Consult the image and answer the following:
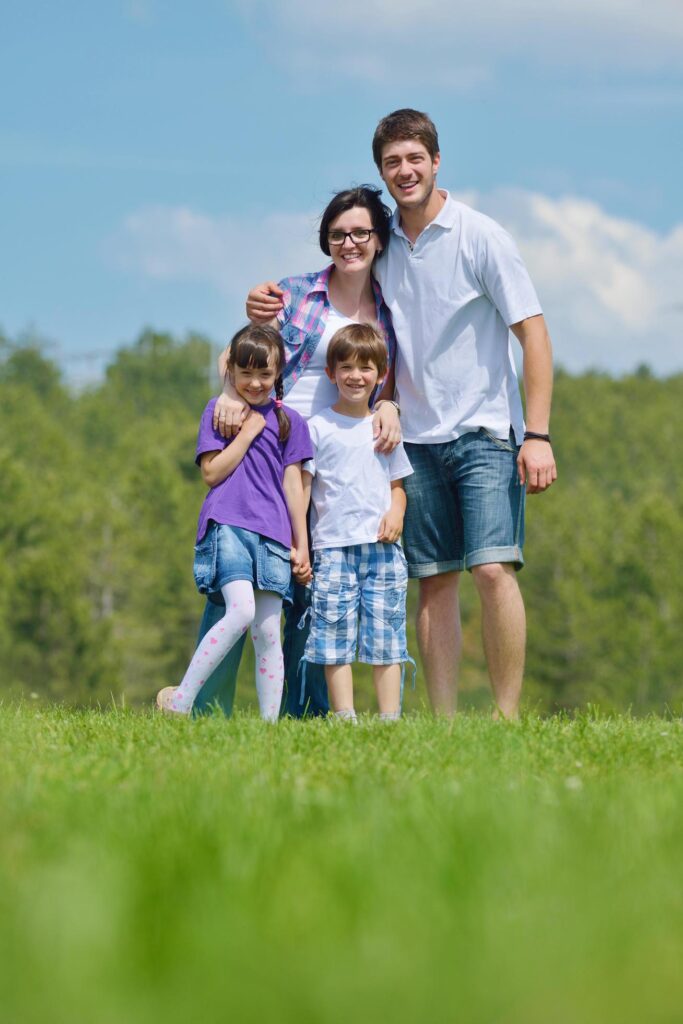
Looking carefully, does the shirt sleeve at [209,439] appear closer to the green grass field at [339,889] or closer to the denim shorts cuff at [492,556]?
the denim shorts cuff at [492,556]

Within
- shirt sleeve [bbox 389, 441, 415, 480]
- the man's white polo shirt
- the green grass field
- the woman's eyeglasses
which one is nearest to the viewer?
the green grass field

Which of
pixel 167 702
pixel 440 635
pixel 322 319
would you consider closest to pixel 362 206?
pixel 322 319

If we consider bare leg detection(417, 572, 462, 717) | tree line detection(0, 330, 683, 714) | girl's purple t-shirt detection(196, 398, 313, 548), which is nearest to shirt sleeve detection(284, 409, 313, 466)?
girl's purple t-shirt detection(196, 398, 313, 548)

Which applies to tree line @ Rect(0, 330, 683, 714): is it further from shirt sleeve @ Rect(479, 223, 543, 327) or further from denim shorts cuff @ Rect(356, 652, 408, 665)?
shirt sleeve @ Rect(479, 223, 543, 327)

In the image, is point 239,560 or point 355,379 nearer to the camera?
point 239,560

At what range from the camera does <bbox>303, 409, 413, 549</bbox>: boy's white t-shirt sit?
21.4 ft

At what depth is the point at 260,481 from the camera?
21.1 feet

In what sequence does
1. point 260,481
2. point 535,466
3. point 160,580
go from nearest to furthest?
1. point 535,466
2. point 260,481
3. point 160,580

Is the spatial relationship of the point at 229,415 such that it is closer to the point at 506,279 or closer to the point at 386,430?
the point at 386,430

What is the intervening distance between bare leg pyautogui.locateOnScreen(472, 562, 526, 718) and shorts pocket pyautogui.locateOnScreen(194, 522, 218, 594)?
1.26 meters

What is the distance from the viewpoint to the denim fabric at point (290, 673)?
21.5ft

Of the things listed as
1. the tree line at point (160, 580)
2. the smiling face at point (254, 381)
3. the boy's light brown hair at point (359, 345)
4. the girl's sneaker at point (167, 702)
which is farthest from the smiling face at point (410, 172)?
the tree line at point (160, 580)

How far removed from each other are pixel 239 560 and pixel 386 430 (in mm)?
968

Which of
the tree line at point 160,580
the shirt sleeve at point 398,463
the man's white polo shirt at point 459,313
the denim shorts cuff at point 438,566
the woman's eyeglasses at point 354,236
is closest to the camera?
the man's white polo shirt at point 459,313
